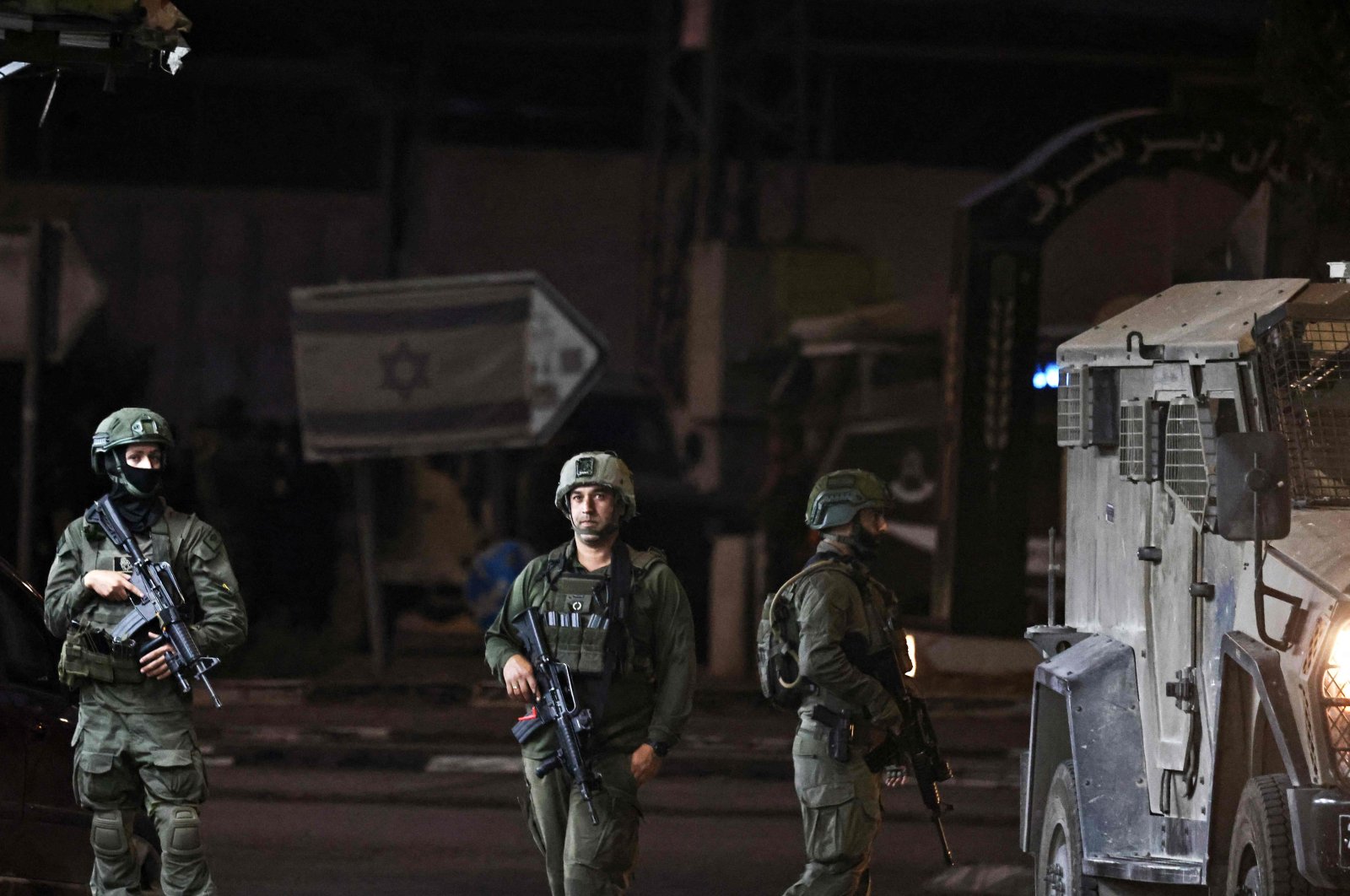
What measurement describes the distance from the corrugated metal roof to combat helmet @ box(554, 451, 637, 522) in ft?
6.11

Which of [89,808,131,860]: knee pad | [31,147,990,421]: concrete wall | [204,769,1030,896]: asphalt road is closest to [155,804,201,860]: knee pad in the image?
[89,808,131,860]: knee pad

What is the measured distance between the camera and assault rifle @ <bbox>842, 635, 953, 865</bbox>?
868cm

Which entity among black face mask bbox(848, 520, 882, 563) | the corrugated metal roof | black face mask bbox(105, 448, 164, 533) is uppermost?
the corrugated metal roof

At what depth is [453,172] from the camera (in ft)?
72.1

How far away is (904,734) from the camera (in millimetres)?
8812

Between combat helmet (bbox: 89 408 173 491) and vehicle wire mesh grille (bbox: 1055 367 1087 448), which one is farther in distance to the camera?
vehicle wire mesh grille (bbox: 1055 367 1087 448)

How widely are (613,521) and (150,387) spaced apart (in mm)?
14211

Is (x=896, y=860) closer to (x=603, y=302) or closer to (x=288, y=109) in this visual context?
(x=603, y=302)

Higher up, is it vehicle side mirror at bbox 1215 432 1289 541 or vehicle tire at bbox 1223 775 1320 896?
vehicle side mirror at bbox 1215 432 1289 541

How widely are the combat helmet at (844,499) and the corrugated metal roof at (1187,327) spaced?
92 centimetres

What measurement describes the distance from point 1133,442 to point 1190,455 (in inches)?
22.7

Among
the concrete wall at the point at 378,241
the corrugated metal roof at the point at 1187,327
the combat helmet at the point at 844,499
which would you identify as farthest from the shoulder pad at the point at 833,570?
the concrete wall at the point at 378,241

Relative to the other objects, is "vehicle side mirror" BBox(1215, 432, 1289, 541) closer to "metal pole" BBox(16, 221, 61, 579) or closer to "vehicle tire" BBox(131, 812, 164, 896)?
"vehicle tire" BBox(131, 812, 164, 896)

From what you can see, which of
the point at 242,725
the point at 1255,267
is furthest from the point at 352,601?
the point at 1255,267
